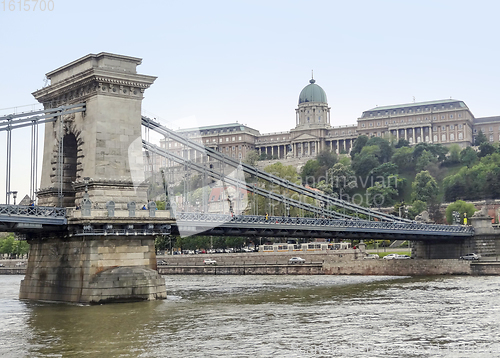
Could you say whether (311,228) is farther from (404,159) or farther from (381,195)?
(404,159)

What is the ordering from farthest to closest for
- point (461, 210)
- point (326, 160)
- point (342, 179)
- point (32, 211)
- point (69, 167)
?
point (326, 160), point (342, 179), point (461, 210), point (69, 167), point (32, 211)

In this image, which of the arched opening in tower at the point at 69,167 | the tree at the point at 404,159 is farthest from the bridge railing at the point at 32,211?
the tree at the point at 404,159

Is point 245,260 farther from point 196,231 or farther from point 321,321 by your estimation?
point 321,321

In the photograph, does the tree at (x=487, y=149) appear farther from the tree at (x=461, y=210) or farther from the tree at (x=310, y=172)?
the tree at (x=461, y=210)

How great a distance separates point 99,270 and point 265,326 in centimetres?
1149

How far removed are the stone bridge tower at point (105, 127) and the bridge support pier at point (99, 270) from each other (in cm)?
229

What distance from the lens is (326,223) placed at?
187 ft

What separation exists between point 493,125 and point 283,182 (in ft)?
465

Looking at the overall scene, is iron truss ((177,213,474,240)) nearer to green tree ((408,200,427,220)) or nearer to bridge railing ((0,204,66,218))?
bridge railing ((0,204,66,218))

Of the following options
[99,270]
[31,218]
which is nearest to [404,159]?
[99,270]

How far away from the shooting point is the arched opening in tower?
Answer: 4250cm

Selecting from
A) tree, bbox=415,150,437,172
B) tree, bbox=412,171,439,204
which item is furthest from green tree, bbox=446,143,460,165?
tree, bbox=412,171,439,204

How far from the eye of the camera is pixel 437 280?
57625 mm

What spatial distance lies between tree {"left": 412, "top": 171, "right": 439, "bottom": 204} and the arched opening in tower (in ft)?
307
